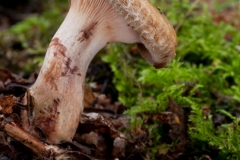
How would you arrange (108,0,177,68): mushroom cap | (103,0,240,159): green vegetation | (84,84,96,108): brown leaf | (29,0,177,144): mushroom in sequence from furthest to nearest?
(84,84,96,108): brown leaf
(103,0,240,159): green vegetation
(29,0,177,144): mushroom
(108,0,177,68): mushroom cap

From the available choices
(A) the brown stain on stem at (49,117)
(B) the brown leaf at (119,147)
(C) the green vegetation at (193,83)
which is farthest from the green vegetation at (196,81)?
(A) the brown stain on stem at (49,117)

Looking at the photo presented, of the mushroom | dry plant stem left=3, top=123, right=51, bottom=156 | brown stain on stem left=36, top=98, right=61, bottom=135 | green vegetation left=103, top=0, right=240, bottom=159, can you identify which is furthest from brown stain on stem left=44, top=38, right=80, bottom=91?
green vegetation left=103, top=0, right=240, bottom=159

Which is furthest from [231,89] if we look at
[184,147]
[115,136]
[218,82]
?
[115,136]

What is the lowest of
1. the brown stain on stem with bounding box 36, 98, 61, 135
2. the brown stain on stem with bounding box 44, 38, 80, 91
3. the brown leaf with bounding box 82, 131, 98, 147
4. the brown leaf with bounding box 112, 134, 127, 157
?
the brown leaf with bounding box 112, 134, 127, 157

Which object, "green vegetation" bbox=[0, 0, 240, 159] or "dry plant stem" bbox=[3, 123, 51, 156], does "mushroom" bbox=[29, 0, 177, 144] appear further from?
"green vegetation" bbox=[0, 0, 240, 159]

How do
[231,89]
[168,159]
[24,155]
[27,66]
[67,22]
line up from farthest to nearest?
1. [27,66]
2. [231,89]
3. [168,159]
4. [67,22]
5. [24,155]

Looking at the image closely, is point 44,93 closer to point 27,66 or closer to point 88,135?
point 88,135
